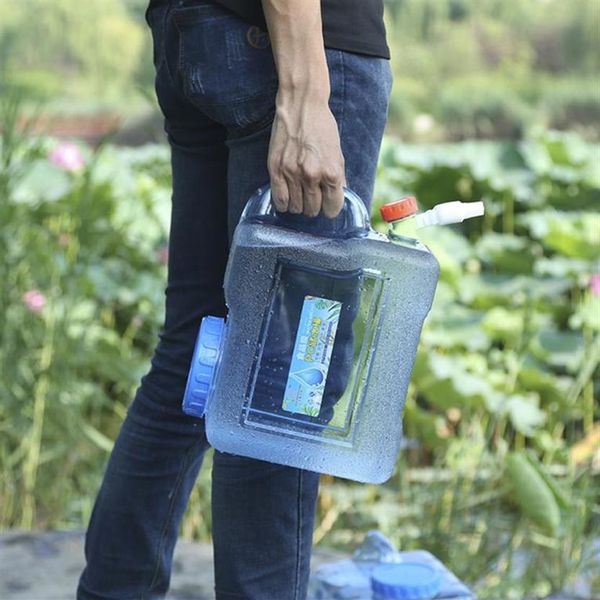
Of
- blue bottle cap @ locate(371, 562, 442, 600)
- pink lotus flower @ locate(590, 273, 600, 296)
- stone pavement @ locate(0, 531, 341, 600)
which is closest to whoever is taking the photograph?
blue bottle cap @ locate(371, 562, 442, 600)

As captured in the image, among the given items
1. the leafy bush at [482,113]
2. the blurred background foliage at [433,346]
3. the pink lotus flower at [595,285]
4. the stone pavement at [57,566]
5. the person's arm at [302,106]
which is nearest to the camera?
the person's arm at [302,106]

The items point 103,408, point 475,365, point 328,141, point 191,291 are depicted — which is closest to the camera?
point 328,141

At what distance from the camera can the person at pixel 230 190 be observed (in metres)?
1.34

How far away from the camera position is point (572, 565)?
253 centimetres

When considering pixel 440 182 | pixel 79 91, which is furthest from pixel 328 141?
pixel 79 91

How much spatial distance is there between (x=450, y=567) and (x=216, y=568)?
1.04 meters

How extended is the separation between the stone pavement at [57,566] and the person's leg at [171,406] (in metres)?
0.53

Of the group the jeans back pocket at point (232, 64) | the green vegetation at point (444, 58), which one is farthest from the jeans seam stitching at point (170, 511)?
the green vegetation at point (444, 58)

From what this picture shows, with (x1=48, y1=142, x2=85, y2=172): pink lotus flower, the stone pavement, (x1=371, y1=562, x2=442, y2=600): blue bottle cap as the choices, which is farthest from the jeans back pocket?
(x1=48, y1=142, x2=85, y2=172): pink lotus flower

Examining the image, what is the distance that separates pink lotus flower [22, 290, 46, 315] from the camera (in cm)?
270

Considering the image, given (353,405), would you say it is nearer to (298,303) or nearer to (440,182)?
(298,303)

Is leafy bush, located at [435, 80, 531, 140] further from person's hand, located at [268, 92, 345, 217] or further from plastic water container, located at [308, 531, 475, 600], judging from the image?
person's hand, located at [268, 92, 345, 217]

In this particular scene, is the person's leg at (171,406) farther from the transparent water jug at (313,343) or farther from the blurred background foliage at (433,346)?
the blurred background foliage at (433,346)

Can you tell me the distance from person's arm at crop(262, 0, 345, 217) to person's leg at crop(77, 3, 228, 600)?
0.76 ft
